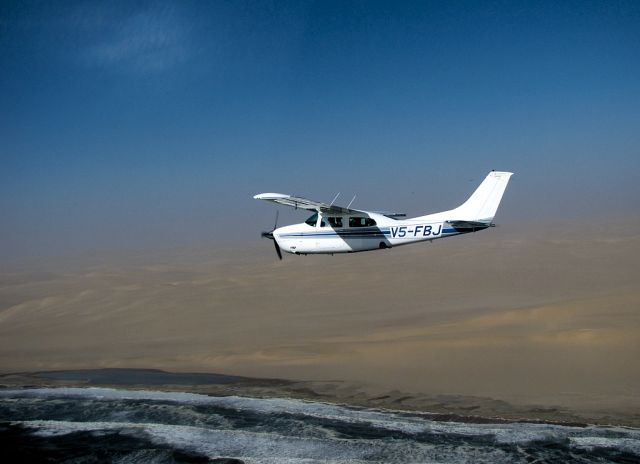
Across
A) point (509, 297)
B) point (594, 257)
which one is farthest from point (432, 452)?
point (594, 257)

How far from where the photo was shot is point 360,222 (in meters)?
26.5

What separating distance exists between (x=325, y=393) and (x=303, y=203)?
8.46 meters

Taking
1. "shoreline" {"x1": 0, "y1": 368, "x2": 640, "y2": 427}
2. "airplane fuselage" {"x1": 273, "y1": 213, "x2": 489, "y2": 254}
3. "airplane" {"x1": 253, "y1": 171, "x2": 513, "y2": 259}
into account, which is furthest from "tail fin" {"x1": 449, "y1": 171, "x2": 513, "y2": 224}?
"shoreline" {"x1": 0, "y1": 368, "x2": 640, "y2": 427}

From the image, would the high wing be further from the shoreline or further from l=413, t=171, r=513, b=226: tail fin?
the shoreline

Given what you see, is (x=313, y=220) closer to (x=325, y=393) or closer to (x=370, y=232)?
(x=370, y=232)

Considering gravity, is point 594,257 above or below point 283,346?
above

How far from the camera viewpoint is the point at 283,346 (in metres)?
28.5

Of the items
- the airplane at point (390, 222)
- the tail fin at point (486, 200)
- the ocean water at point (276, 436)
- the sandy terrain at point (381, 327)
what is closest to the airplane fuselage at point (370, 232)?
the airplane at point (390, 222)

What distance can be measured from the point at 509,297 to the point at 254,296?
1765 centimetres

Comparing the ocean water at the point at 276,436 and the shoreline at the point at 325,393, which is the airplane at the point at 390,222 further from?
the ocean water at the point at 276,436

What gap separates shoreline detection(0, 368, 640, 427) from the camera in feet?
59.4

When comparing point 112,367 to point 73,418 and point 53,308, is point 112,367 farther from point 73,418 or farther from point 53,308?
point 53,308

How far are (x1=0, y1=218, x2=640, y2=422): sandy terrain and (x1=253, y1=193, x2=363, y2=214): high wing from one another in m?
6.41

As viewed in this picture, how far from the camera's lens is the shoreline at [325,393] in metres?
18.1
